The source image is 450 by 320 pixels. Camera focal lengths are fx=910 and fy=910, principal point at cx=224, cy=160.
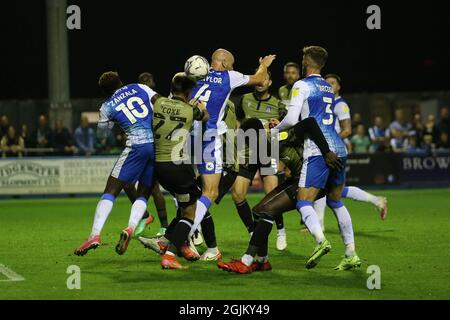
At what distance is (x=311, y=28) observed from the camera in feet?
113

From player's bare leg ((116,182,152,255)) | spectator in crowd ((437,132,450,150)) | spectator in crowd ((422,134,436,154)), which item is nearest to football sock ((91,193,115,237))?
player's bare leg ((116,182,152,255))

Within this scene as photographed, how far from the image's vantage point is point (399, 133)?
81.5 feet

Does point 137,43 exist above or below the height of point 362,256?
above

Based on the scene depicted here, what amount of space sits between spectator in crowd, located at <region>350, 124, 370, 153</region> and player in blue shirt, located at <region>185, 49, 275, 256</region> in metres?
13.3

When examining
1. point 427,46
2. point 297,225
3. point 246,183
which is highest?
point 427,46

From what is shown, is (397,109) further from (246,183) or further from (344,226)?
(344,226)

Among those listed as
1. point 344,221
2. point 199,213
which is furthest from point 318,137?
point 199,213

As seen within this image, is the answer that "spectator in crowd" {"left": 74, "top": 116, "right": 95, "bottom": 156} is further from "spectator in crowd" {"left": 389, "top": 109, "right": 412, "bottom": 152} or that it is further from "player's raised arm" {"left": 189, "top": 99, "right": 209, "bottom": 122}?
"player's raised arm" {"left": 189, "top": 99, "right": 209, "bottom": 122}

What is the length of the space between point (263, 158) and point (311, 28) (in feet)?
75.1

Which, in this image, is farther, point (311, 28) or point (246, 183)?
point (311, 28)

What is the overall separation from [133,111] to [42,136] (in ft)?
46.2

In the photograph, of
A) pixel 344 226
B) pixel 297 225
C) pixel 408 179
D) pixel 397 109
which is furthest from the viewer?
pixel 397 109

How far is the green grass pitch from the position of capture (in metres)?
8.47
